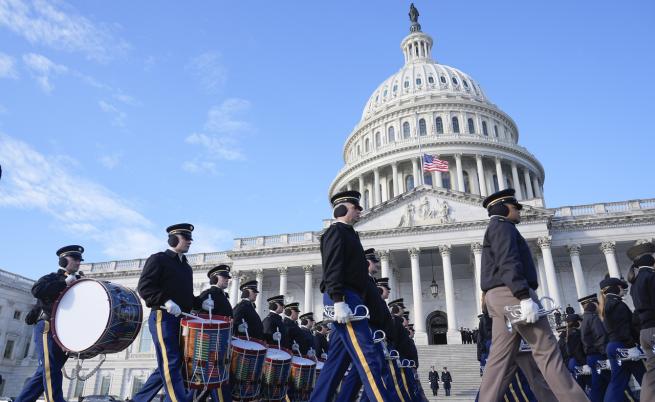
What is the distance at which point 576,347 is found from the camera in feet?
41.2

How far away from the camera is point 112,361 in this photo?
165 feet

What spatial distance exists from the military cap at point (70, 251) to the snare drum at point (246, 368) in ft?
10.9

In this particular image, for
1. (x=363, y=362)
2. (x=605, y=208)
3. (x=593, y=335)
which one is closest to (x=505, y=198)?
(x=363, y=362)

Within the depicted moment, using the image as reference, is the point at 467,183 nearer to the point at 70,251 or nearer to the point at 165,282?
the point at 70,251

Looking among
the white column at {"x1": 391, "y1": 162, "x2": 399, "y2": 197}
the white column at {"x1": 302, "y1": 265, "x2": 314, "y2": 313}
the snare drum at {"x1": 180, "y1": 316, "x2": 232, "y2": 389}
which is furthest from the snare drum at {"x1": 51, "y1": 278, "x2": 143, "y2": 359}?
the white column at {"x1": 391, "y1": 162, "x2": 399, "y2": 197}

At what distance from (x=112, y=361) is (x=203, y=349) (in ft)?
164

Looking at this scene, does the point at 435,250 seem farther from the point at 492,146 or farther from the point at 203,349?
the point at 203,349

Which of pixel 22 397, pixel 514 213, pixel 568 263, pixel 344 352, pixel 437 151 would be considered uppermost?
pixel 437 151

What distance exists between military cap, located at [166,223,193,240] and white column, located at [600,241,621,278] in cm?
4020

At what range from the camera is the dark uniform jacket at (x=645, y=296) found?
7.84 m

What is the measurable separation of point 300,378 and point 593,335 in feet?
21.2

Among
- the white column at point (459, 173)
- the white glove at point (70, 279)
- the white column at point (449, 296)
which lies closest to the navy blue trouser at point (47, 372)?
the white glove at point (70, 279)

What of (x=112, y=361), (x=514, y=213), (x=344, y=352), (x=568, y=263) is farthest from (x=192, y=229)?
(x=112, y=361)

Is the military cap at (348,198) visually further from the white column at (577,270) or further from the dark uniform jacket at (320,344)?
the white column at (577,270)
